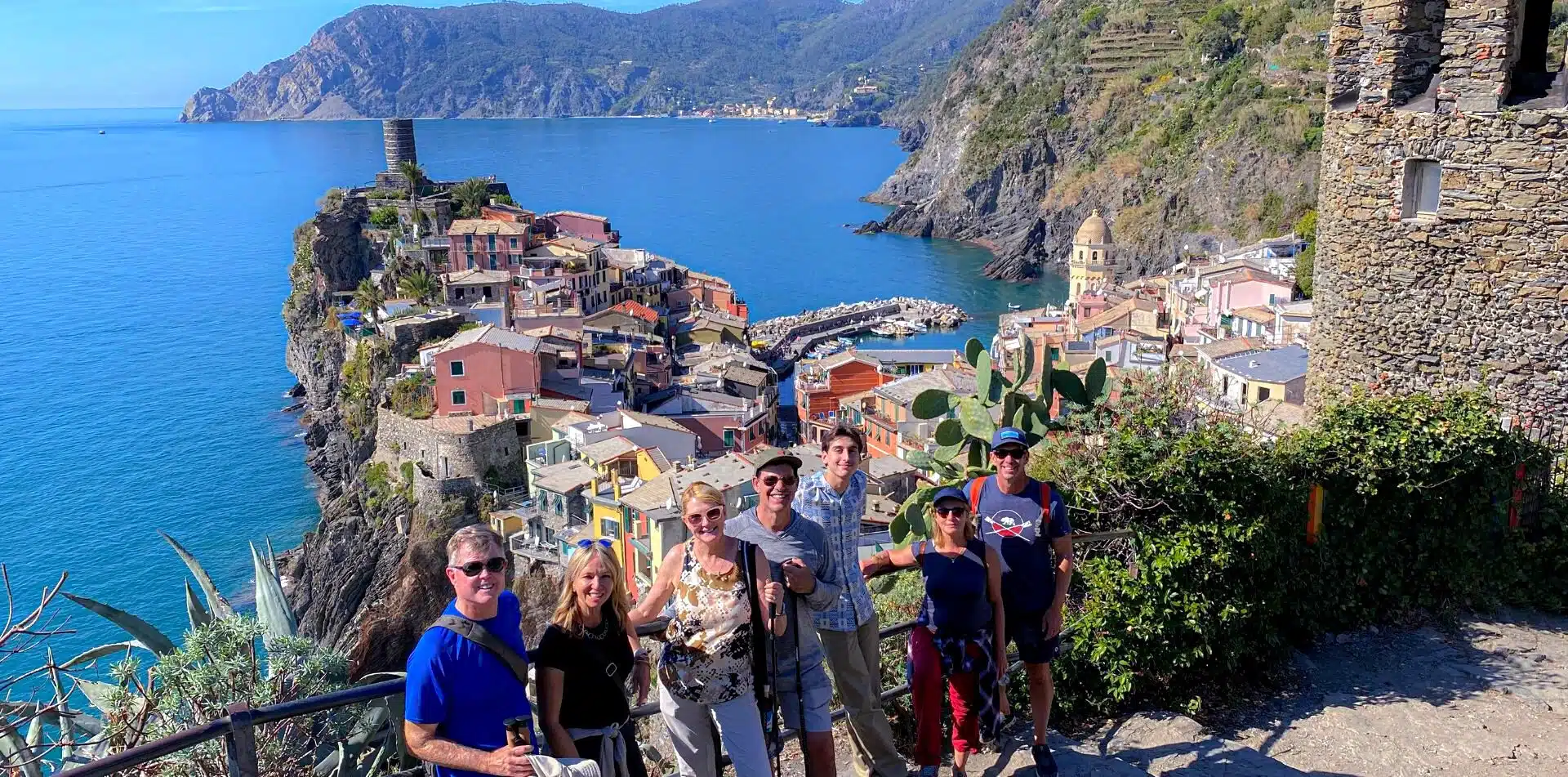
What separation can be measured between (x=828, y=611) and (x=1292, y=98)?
80315 millimetres

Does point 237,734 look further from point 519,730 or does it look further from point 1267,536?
point 1267,536

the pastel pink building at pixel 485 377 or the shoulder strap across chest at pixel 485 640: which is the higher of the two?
the shoulder strap across chest at pixel 485 640

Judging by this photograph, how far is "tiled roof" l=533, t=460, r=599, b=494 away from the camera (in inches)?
1197

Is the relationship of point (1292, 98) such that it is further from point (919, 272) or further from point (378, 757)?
point (378, 757)

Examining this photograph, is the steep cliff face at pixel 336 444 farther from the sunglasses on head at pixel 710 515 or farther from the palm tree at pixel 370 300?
the sunglasses on head at pixel 710 515

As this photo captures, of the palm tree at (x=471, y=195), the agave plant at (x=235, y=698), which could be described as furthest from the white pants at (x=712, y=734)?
the palm tree at (x=471, y=195)

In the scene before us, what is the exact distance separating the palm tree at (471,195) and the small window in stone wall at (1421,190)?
195ft

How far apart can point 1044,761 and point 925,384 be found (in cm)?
3540

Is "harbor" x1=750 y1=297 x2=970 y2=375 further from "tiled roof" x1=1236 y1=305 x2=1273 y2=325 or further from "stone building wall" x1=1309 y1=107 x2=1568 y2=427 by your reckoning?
"stone building wall" x1=1309 y1=107 x2=1568 y2=427

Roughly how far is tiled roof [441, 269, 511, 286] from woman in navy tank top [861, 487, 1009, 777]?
1827 inches

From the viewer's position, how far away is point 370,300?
171ft

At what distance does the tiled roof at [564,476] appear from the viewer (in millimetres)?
30406

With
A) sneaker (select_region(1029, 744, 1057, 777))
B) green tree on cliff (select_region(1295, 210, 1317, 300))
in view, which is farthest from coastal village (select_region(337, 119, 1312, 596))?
sneaker (select_region(1029, 744, 1057, 777))

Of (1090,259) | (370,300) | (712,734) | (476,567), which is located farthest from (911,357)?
(476,567)
